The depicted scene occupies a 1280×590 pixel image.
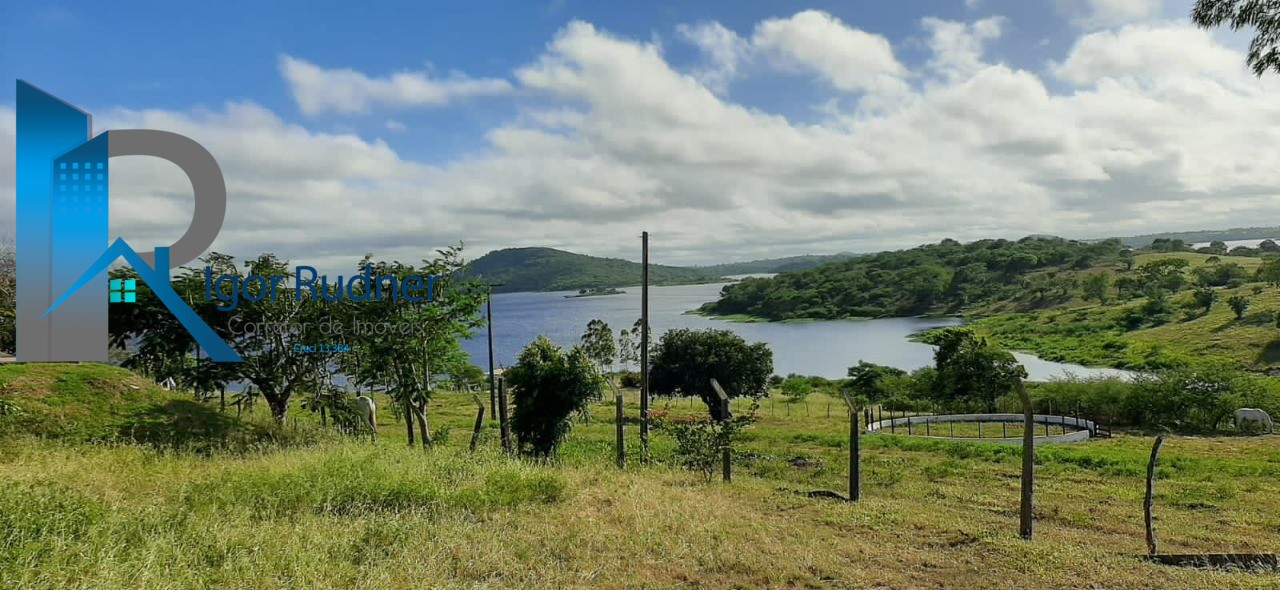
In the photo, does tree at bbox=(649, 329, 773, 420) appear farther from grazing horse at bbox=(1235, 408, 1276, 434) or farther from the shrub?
grazing horse at bbox=(1235, 408, 1276, 434)

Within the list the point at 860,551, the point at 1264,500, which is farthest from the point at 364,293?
the point at 1264,500

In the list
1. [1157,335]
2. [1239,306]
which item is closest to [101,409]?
[1157,335]

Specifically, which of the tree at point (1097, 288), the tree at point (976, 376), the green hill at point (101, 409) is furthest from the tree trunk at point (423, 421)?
the tree at point (1097, 288)

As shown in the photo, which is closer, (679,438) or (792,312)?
(679,438)

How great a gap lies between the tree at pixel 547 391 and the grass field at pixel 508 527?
1.91 metres

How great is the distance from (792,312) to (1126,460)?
409 feet

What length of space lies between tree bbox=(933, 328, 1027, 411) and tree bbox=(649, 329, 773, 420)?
10753 millimetres

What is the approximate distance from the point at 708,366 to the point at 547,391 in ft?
76.6

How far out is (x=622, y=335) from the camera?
3054 inches

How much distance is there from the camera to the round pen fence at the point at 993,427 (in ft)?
89.6

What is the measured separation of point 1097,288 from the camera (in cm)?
10625

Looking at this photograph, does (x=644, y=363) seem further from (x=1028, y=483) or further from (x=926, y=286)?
(x=926, y=286)

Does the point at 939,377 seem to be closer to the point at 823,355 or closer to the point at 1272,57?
the point at 1272,57

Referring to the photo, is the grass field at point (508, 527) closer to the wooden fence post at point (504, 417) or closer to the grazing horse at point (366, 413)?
the wooden fence post at point (504, 417)
